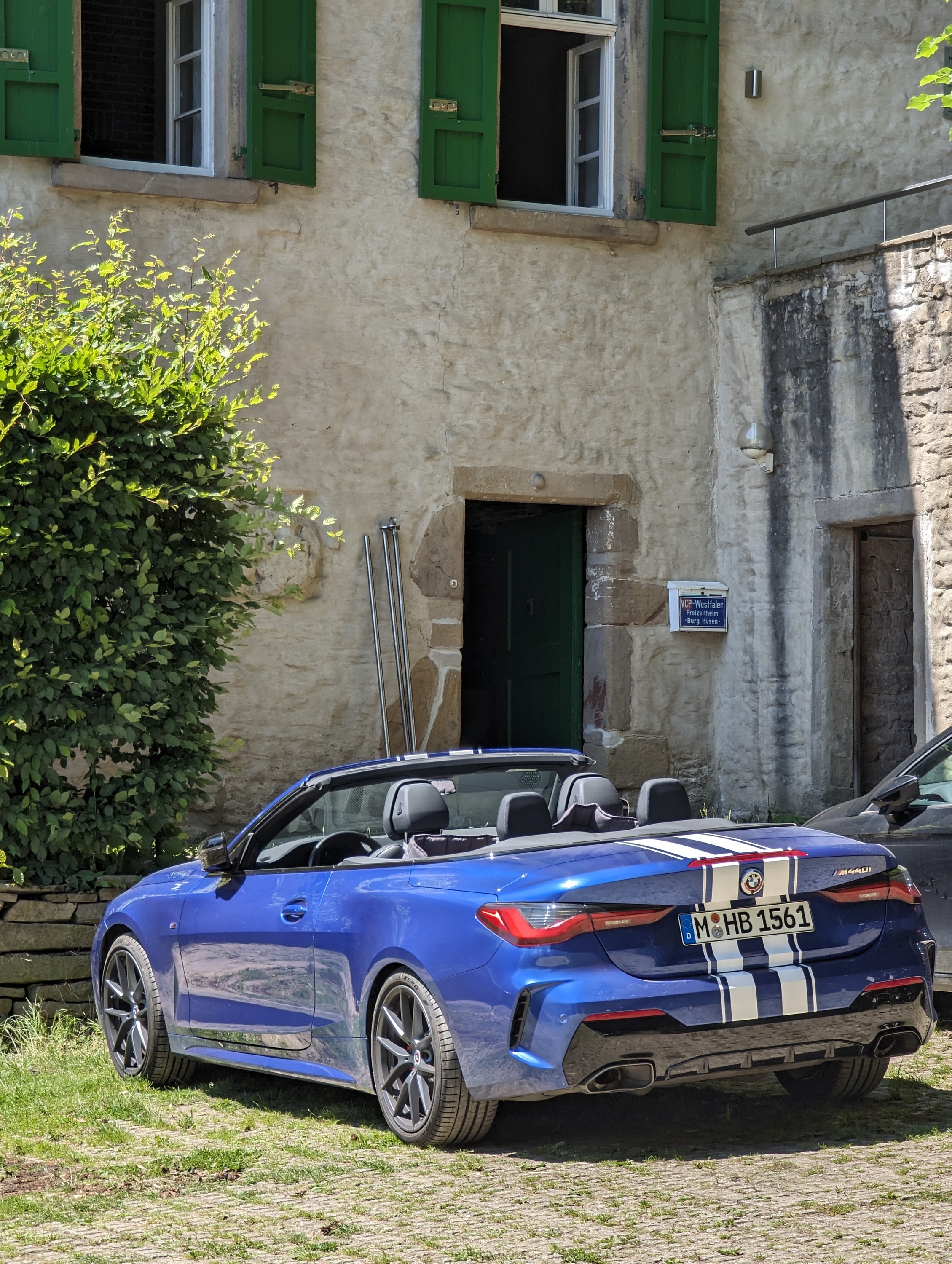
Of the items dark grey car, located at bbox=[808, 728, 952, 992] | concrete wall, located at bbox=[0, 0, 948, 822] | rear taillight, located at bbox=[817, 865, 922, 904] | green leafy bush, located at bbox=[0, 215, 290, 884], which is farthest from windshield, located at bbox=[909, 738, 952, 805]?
concrete wall, located at bbox=[0, 0, 948, 822]

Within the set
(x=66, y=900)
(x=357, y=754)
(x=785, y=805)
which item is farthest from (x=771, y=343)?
(x=66, y=900)

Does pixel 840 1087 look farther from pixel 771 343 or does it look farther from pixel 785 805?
pixel 771 343

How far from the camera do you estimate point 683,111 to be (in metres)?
13.8

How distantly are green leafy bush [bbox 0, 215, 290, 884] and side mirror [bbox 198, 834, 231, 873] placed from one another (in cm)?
180

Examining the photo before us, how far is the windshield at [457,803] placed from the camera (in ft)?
21.4

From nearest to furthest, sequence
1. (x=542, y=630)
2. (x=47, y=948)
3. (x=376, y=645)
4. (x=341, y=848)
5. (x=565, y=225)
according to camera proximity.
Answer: (x=341, y=848), (x=47, y=948), (x=376, y=645), (x=565, y=225), (x=542, y=630)

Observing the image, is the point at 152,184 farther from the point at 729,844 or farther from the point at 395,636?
the point at 729,844

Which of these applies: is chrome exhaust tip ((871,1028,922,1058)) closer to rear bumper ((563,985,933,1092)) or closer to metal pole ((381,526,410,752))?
rear bumper ((563,985,933,1092))

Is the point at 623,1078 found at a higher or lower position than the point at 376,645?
lower

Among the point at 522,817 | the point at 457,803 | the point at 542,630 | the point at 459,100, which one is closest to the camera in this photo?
the point at 522,817

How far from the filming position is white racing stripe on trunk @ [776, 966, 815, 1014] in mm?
5371

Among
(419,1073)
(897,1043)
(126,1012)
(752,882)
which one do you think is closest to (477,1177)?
(419,1073)

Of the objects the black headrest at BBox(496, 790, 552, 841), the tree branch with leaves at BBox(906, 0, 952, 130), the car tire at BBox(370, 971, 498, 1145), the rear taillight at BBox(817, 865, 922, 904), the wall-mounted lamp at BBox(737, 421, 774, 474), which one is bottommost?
the car tire at BBox(370, 971, 498, 1145)

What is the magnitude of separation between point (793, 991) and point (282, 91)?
886cm
